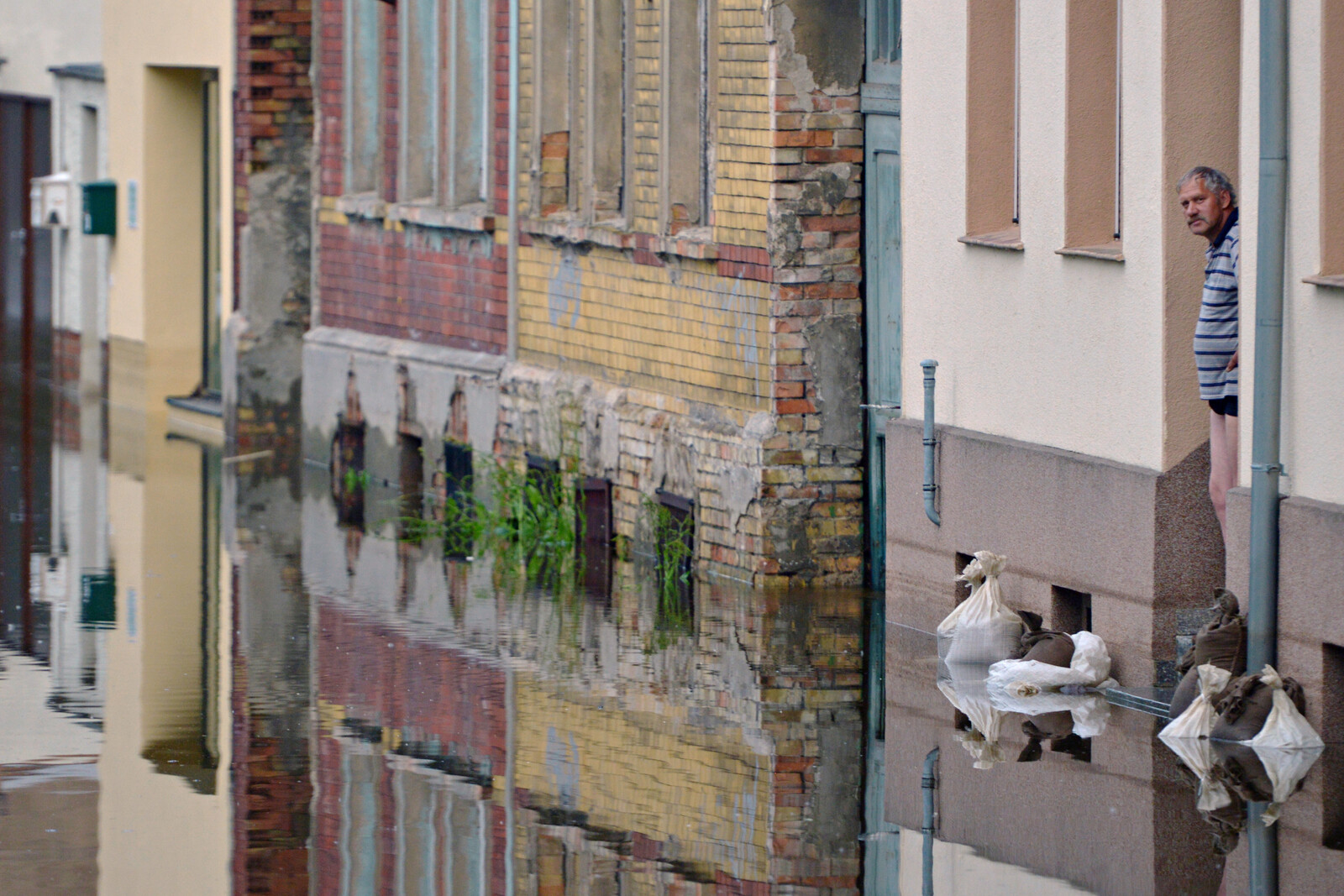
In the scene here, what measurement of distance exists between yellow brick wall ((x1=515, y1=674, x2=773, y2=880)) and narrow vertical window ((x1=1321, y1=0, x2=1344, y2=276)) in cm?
249

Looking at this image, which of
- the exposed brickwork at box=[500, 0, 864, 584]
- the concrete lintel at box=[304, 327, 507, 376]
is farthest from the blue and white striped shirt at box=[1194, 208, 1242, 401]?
the concrete lintel at box=[304, 327, 507, 376]

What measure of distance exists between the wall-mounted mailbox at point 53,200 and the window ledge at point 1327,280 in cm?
1786

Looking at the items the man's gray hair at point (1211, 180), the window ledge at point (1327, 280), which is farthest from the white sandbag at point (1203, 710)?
the man's gray hair at point (1211, 180)

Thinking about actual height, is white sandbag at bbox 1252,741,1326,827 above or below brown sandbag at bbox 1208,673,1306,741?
A: below

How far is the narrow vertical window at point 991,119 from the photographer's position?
37.8ft

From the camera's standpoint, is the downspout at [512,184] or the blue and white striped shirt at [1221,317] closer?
the blue and white striped shirt at [1221,317]

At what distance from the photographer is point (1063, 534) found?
10867mm

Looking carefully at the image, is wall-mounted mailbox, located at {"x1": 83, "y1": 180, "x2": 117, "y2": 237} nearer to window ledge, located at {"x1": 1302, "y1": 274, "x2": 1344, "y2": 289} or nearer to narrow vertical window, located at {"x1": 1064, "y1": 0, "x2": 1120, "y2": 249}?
narrow vertical window, located at {"x1": 1064, "y1": 0, "x2": 1120, "y2": 249}

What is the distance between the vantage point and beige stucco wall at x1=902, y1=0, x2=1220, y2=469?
10156mm

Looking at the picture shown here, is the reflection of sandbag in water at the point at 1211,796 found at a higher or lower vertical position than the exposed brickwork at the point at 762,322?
lower

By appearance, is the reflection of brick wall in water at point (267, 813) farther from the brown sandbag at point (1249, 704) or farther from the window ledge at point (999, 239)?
the window ledge at point (999, 239)

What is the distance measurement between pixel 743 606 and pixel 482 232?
4.86m

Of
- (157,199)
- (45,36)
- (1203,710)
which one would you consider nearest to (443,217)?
(157,199)

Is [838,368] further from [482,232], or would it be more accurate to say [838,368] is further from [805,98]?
[482,232]
